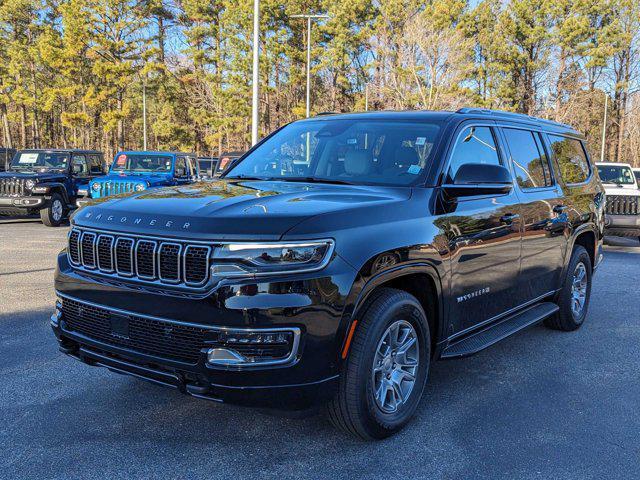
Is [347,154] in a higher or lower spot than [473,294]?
higher

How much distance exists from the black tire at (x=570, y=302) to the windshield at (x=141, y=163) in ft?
37.2

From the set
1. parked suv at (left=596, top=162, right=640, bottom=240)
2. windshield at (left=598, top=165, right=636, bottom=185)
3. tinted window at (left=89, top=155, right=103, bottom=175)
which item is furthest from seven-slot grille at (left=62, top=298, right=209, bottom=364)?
tinted window at (left=89, top=155, right=103, bottom=175)

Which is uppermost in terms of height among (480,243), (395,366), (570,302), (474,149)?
(474,149)

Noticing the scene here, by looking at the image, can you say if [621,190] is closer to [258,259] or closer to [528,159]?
[528,159]

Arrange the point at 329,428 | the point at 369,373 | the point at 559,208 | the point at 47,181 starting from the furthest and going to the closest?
the point at 47,181
the point at 559,208
the point at 329,428
the point at 369,373

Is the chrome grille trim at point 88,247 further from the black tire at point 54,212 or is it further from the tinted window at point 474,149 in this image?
the black tire at point 54,212

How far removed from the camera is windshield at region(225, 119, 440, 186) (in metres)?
4.17

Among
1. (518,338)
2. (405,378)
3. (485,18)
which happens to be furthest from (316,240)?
(485,18)

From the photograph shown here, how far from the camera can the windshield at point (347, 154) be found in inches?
164

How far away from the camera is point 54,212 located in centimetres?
1548

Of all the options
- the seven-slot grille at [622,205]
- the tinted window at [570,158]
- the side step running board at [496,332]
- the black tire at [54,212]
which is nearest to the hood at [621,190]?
the seven-slot grille at [622,205]

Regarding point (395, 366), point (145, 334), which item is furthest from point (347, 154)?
point (145, 334)

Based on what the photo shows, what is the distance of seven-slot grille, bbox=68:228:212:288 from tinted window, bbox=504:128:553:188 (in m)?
2.92

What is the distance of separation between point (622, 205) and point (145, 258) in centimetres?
1224
